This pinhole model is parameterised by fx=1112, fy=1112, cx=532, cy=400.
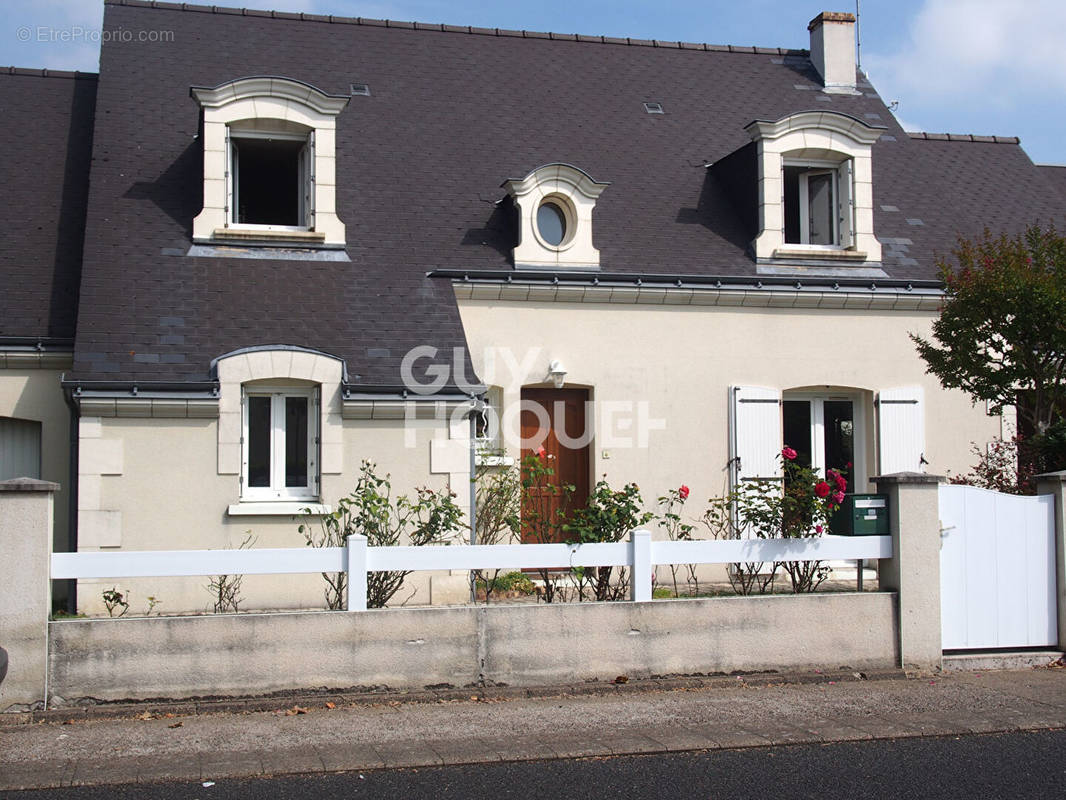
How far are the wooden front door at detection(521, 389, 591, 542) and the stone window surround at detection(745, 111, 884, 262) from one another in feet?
9.93

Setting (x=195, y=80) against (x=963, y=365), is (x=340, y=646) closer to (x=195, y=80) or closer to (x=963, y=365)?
(x=963, y=365)

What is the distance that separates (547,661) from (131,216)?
7.45 meters

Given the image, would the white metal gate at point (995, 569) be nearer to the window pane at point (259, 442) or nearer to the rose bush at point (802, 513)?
the rose bush at point (802, 513)

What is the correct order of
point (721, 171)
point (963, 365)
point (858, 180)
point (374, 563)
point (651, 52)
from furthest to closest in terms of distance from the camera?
point (651, 52)
point (721, 171)
point (858, 180)
point (963, 365)
point (374, 563)

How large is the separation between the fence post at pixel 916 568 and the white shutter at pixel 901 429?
4.51m

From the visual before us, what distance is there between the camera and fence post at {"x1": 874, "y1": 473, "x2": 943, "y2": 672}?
354 inches

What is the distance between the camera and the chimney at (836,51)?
16922mm

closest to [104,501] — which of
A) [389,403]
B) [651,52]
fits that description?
[389,403]

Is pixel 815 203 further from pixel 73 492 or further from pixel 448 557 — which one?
pixel 73 492

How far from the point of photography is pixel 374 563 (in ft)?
27.1

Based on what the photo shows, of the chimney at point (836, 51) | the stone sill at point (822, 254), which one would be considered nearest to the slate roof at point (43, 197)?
the stone sill at point (822, 254)

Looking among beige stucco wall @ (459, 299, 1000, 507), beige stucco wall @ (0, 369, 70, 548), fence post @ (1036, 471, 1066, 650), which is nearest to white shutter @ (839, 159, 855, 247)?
beige stucco wall @ (459, 299, 1000, 507)

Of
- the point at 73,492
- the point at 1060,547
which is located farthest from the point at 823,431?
the point at 73,492

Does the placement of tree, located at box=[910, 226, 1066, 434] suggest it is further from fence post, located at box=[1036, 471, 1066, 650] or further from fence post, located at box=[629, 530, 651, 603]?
fence post, located at box=[629, 530, 651, 603]
